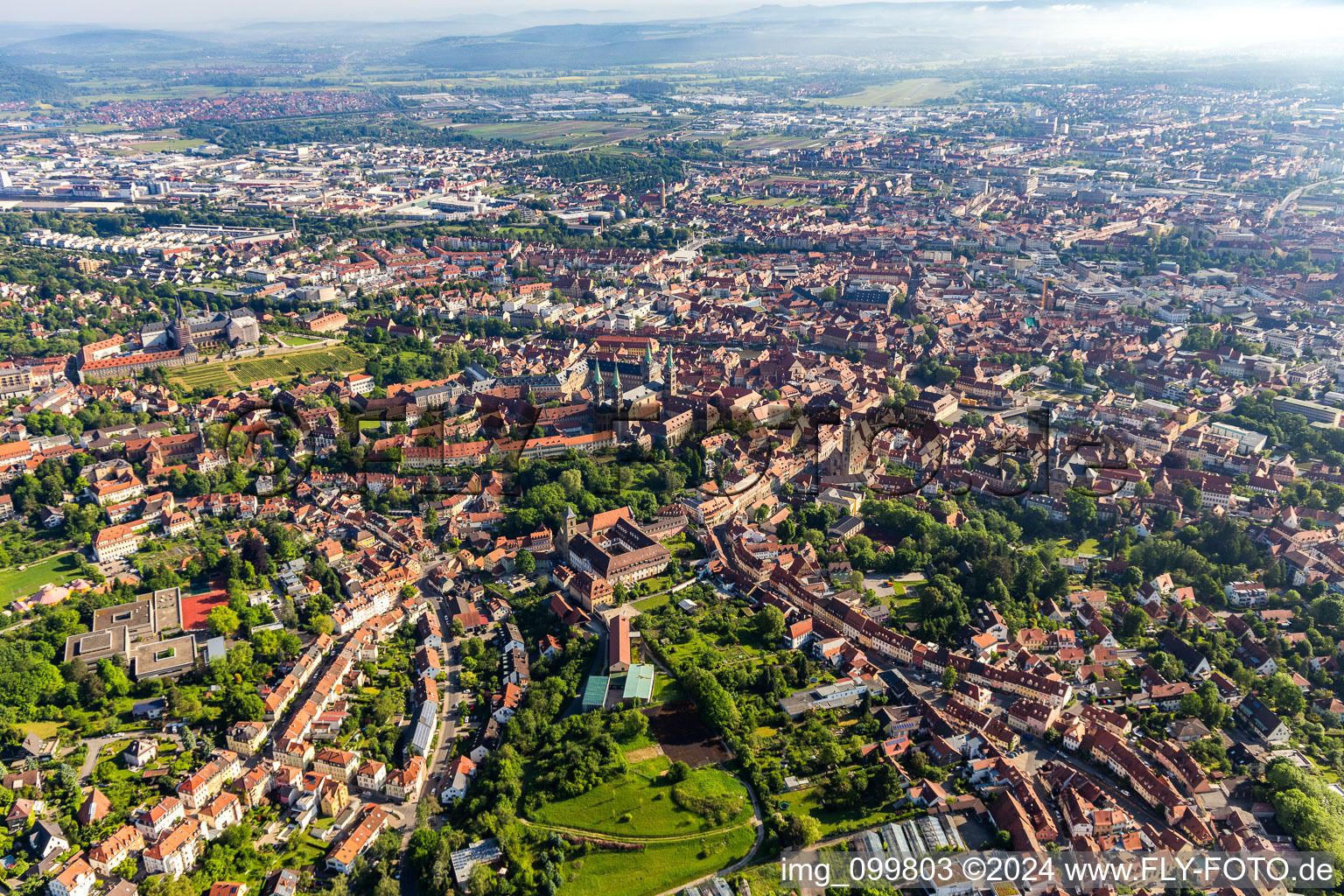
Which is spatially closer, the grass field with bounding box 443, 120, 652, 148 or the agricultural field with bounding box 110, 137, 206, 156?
the agricultural field with bounding box 110, 137, 206, 156

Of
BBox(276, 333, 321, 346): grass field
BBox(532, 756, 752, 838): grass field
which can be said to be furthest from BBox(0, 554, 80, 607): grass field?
BBox(276, 333, 321, 346): grass field

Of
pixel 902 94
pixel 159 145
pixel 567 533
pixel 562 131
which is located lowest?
pixel 567 533

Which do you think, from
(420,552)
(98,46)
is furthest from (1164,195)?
(98,46)

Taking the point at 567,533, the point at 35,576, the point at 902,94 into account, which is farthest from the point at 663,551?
the point at 902,94

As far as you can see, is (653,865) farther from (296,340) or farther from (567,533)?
(296,340)

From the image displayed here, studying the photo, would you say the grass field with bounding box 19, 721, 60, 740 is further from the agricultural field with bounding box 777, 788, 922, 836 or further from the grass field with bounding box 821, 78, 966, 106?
the grass field with bounding box 821, 78, 966, 106
